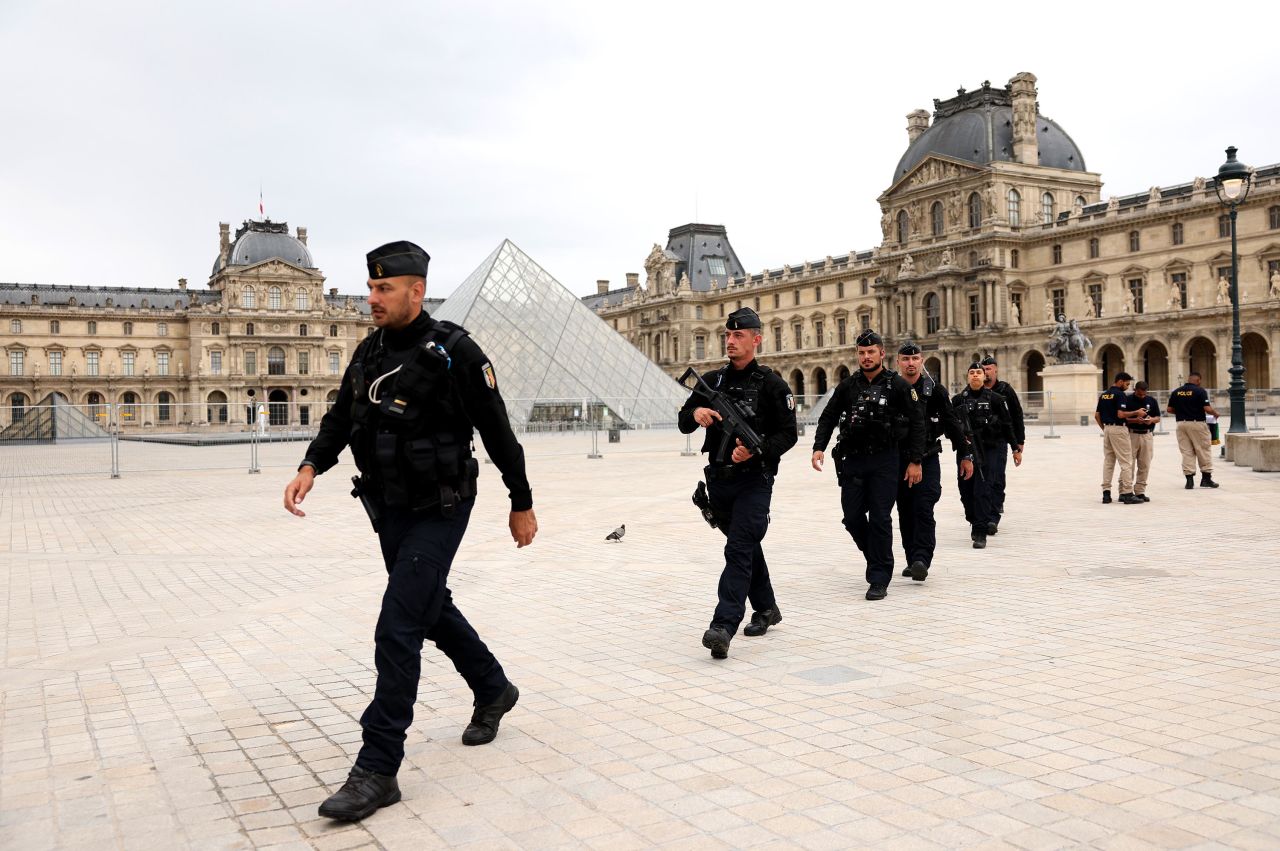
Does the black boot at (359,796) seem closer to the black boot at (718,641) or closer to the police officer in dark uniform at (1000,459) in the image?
the black boot at (718,641)

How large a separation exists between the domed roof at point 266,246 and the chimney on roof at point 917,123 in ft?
161

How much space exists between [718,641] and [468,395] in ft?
6.59

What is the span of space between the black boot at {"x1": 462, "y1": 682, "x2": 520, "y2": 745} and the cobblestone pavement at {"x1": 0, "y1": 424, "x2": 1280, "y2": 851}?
1.8 inches

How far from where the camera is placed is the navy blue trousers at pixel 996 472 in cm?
938

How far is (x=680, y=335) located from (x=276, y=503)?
7038cm

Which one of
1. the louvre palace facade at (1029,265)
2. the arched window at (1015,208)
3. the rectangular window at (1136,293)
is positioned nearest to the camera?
the louvre palace facade at (1029,265)

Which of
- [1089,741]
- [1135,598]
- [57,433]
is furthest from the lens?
[57,433]

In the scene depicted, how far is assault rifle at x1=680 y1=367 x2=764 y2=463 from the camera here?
507 cm

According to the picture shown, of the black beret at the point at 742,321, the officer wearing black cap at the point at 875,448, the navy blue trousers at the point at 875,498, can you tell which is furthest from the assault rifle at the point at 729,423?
the navy blue trousers at the point at 875,498

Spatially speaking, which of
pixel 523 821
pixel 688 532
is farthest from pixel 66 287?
pixel 523 821

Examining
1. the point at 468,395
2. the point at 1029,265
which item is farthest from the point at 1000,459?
the point at 1029,265

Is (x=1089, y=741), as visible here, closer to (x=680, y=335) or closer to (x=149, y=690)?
(x=149, y=690)

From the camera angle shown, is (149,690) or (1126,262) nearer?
(149,690)

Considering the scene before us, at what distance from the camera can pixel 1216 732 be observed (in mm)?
3750
